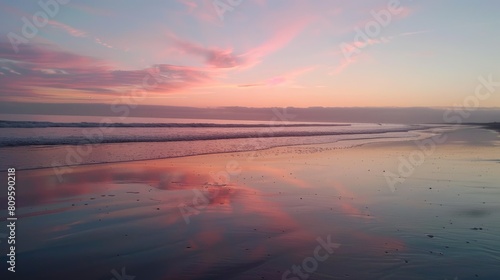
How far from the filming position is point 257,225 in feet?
25.9

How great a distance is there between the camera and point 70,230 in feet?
24.3

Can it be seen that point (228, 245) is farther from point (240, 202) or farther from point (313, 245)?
point (240, 202)

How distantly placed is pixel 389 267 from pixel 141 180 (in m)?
9.95

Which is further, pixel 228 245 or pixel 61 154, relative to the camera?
pixel 61 154

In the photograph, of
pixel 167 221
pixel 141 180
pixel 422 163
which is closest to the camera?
pixel 167 221

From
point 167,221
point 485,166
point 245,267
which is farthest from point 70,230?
point 485,166

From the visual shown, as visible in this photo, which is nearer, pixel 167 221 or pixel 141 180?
pixel 167 221

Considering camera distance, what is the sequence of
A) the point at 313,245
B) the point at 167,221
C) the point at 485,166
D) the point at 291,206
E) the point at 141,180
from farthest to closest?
the point at 485,166
the point at 141,180
the point at 291,206
the point at 167,221
the point at 313,245

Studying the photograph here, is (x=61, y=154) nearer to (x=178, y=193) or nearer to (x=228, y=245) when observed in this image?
(x=178, y=193)

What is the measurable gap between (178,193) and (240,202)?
7.51 ft

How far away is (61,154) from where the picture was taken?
65.1ft

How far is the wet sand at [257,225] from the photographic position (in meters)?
5.58

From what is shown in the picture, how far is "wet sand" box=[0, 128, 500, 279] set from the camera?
5.58 metres

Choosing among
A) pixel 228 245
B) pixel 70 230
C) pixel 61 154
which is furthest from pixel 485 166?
pixel 61 154
